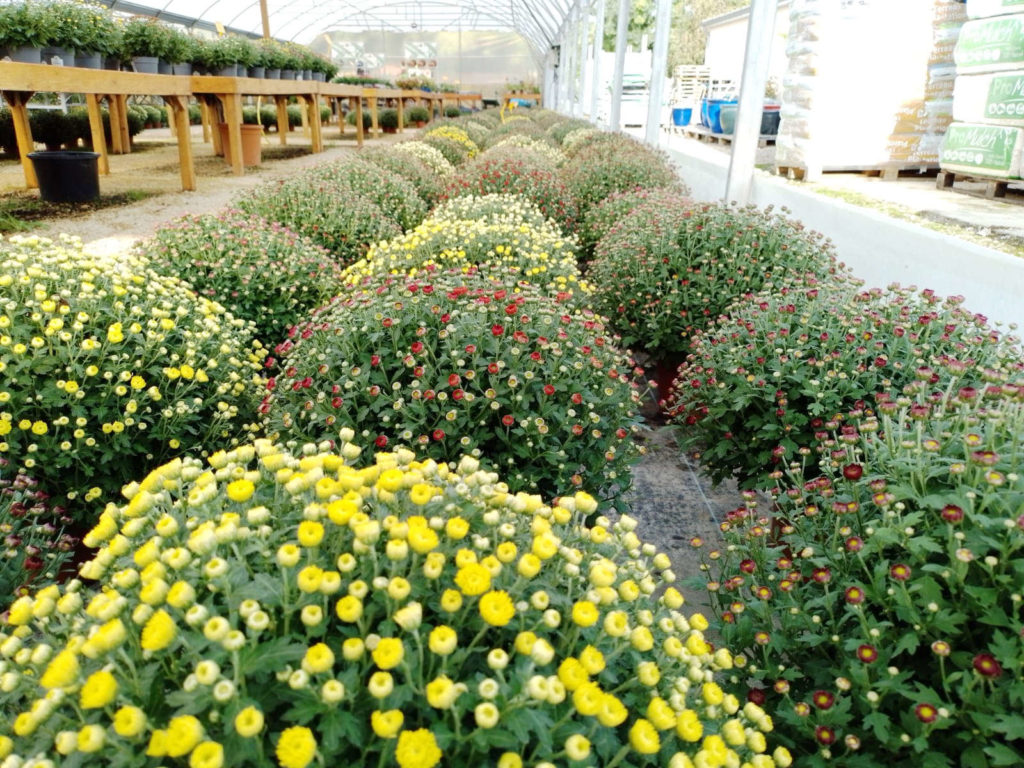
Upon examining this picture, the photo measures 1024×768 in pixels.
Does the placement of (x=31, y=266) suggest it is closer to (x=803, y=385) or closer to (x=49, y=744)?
(x=49, y=744)

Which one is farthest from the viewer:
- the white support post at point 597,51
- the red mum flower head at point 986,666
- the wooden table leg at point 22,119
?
the white support post at point 597,51

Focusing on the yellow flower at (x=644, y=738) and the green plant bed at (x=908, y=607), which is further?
the green plant bed at (x=908, y=607)

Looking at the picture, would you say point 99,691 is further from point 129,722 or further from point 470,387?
point 470,387

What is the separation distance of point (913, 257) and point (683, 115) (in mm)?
20372

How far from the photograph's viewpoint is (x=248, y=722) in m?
0.86

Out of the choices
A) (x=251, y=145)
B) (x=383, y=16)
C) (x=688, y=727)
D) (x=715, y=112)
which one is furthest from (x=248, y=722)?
(x=383, y=16)

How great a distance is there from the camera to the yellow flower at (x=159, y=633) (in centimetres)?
91

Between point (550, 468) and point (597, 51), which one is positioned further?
point (597, 51)

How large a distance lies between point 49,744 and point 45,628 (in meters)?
0.27

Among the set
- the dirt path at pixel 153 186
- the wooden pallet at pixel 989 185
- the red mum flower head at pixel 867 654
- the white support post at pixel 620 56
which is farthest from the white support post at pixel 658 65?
the red mum flower head at pixel 867 654

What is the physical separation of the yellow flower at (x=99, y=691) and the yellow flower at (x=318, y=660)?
230 mm

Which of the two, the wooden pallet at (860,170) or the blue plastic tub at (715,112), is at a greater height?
the blue plastic tub at (715,112)

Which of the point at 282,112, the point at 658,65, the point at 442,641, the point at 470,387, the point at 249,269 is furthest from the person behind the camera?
the point at 282,112

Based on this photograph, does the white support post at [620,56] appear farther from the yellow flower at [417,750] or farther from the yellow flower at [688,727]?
the yellow flower at [417,750]
